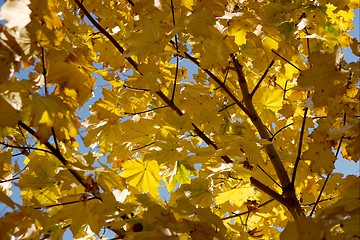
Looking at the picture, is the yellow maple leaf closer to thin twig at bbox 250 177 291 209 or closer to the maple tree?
the maple tree

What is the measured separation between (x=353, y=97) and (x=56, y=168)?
1.22m

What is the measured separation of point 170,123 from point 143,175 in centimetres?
38

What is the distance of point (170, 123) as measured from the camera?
200cm

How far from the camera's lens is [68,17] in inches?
93.0

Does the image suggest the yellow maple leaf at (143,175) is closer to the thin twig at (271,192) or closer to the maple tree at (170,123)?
the maple tree at (170,123)

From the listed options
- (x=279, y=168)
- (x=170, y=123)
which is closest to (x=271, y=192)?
(x=279, y=168)

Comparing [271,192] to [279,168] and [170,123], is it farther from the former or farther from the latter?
[170,123]

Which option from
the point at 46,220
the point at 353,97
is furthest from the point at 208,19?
the point at 46,220

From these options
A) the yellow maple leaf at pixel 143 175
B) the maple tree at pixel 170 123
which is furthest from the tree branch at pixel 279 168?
the yellow maple leaf at pixel 143 175

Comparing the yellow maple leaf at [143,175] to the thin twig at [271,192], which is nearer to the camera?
the thin twig at [271,192]

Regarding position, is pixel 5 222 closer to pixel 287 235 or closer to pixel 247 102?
pixel 287 235

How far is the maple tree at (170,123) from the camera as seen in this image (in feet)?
4.17

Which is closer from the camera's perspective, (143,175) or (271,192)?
(271,192)

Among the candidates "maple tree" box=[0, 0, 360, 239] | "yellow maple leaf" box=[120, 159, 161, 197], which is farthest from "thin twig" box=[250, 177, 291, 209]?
"yellow maple leaf" box=[120, 159, 161, 197]
